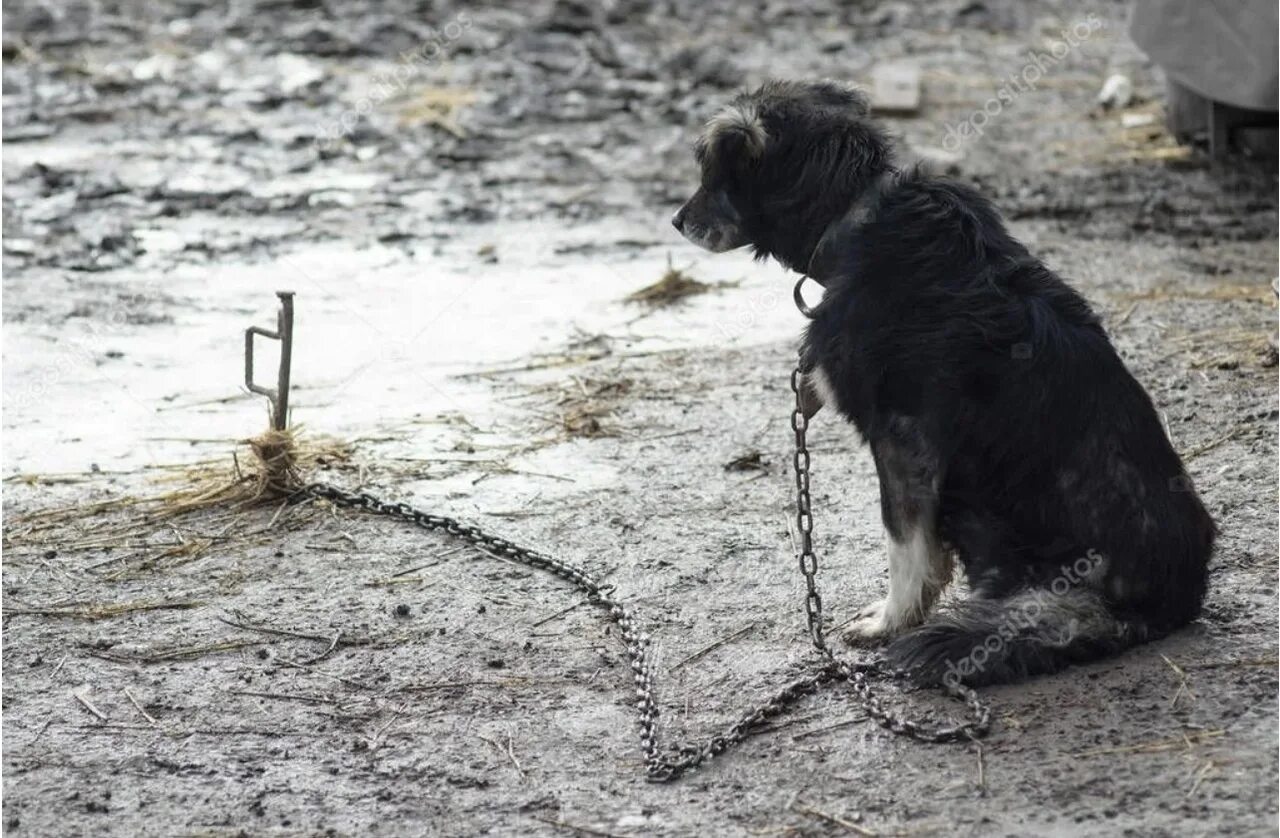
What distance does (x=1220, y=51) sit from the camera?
10453 mm

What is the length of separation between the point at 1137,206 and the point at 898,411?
6544 millimetres

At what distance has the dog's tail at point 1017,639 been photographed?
4.91m

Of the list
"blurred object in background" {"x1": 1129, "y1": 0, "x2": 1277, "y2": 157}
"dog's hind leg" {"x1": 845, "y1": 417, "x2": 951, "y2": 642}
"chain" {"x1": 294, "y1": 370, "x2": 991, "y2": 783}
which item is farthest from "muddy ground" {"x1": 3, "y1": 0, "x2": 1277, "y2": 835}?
"blurred object in background" {"x1": 1129, "y1": 0, "x2": 1277, "y2": 157}

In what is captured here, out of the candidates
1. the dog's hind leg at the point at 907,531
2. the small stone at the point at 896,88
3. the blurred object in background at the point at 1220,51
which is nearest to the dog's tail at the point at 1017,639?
the dog's hind leg at the point at 907,531

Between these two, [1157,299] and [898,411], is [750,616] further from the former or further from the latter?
[1157,299]

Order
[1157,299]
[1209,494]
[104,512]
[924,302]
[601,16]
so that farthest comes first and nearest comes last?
[601,16] → [1157,299] → [104,512] → [1209,494] → [924,302]

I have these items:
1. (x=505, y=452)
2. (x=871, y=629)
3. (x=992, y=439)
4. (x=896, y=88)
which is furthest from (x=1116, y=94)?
(x=992, y=439)

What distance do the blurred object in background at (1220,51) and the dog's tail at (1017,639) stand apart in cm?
621

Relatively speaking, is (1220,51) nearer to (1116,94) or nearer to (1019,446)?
(1116,94)

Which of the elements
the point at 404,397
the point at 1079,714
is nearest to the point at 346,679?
the point at 1079,714

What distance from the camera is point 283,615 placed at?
19.3 ft

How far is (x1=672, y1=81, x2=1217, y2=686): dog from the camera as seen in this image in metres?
4.93

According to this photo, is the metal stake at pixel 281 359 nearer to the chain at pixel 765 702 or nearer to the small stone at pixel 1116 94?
the chain at pixel 765 702

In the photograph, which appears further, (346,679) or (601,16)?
(601,16)
